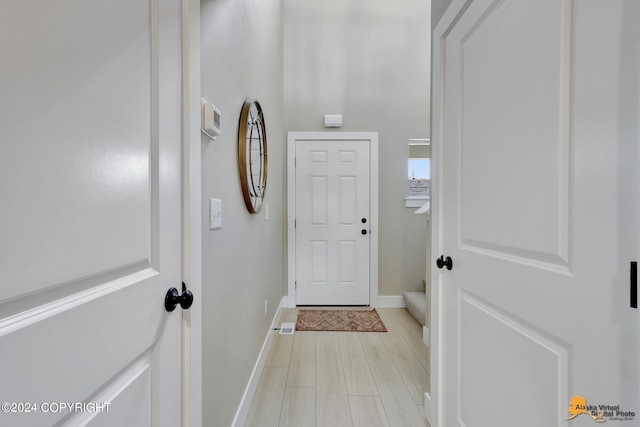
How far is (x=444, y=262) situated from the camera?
137 centimetres

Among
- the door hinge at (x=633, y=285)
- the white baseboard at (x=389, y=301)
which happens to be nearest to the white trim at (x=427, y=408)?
the door hinge at (x=633, y=285)

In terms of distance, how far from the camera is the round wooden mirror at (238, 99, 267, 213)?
1.56 meters

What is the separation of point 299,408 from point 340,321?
1.37 meters

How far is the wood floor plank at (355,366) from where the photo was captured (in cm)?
185

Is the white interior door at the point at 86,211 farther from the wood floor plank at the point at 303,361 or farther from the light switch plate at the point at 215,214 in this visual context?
the wood floor plank at the point at 303,361

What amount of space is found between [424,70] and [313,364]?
3382 mm

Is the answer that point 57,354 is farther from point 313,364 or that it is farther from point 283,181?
point 283,181

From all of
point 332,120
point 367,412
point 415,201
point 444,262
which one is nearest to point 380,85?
point 332,120

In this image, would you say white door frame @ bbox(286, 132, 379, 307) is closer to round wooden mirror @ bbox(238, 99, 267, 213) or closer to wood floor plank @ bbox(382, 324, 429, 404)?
wood floor plank @ bbox(382, 324, 429, 404)

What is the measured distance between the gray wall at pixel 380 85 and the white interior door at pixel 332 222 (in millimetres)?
220

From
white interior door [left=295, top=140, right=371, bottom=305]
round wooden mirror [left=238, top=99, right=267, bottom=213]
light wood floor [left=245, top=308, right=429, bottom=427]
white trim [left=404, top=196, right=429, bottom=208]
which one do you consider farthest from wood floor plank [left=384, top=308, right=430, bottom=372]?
round wooden mirror [left=238, top=99, right=267, bottom=213]

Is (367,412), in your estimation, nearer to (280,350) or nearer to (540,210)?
(280,350)

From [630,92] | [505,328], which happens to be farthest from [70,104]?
[505,328]

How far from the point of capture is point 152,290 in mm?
686
